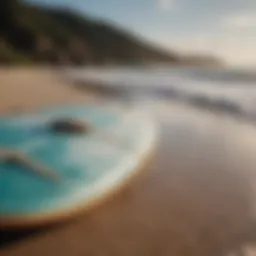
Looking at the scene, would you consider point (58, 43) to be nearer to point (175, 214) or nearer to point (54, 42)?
point (54, 42)

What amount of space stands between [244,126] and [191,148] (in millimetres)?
1724

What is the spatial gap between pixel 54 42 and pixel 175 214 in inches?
506

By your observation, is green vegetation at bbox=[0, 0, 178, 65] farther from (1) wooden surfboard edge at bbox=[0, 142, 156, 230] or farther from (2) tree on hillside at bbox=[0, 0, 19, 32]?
(1) wooden surfboard edge at bbox=[0, 142, 156, 230]

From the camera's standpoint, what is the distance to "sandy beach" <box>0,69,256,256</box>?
79.1 inches

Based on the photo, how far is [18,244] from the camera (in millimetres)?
1966

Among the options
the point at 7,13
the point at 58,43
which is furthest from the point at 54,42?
the point at 7,13

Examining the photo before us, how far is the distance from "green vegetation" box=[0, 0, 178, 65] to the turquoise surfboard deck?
869 cm

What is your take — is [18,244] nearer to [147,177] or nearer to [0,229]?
[0,229]

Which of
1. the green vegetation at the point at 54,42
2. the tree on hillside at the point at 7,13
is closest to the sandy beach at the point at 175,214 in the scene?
the green vegetation at the point at 54,42

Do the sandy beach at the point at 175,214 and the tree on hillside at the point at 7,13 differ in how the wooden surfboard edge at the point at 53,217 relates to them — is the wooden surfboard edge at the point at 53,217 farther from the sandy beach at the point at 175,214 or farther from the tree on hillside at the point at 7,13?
the tree on hillside at the point at 7,13

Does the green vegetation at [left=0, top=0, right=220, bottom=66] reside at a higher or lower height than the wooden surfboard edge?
higher

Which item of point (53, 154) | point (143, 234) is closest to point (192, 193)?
point (143, 234)

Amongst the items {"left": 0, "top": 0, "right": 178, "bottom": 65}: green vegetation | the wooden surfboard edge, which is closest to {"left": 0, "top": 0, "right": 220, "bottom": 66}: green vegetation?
{"left": 0, "top": 0, "right": 178, "bottom": 65}: green vegetation

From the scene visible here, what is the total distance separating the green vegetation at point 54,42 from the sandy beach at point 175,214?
8.77 m
